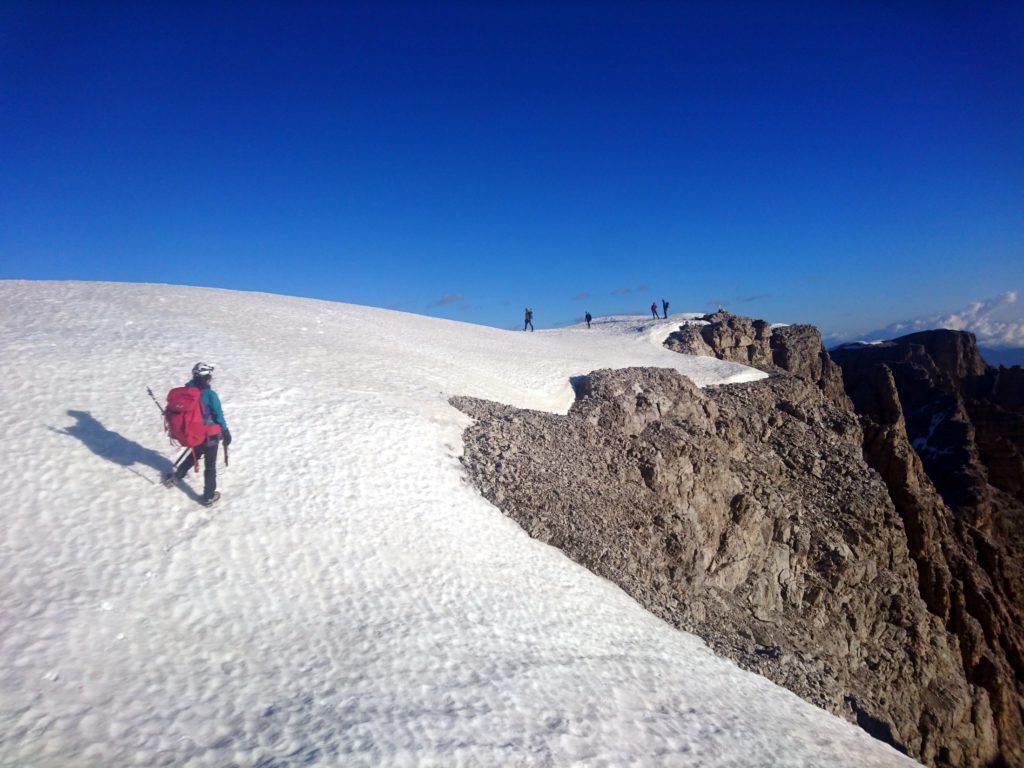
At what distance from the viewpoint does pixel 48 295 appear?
795 inches

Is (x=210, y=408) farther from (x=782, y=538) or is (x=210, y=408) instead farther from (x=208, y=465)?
(x=782, y=538)

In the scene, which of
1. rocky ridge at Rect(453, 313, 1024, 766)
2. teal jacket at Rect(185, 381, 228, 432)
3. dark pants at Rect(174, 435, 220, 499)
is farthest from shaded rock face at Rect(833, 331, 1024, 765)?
teal jacket at Rect(185, 381, 228, 432)

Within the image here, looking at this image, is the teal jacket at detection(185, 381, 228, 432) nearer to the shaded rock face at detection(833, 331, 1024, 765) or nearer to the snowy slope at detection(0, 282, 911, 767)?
the snowy slope at detection(0, 282, 911, 767)

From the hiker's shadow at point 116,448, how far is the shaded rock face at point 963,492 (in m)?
39.7

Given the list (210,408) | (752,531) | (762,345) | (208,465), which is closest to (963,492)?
(762,345)

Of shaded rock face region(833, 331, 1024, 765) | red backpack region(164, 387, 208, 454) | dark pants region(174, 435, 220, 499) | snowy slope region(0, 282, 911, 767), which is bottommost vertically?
shaded rock face region(833, 331, 1024, 765)

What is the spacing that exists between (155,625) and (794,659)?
1492 centimetres

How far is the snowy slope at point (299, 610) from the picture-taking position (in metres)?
6.72

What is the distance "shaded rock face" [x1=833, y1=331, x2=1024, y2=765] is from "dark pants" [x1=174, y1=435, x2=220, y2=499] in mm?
38718

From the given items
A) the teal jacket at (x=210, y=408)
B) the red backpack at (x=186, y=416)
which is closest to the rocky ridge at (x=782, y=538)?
the teal jacket at (x=210, y=408)

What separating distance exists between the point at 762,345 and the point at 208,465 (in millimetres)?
52325

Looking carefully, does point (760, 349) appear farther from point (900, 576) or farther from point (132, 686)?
point (132, 686)

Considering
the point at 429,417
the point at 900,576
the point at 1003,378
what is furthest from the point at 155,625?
the point at 1003,378

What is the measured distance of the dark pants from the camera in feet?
34.2
